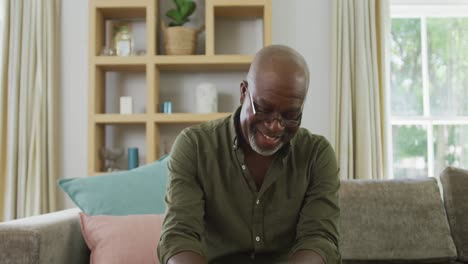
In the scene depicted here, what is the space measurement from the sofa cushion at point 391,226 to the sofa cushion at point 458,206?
0.05m

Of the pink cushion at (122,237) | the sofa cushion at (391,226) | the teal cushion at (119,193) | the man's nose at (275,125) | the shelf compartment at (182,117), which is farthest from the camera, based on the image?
the shelf compartment at (182,117)

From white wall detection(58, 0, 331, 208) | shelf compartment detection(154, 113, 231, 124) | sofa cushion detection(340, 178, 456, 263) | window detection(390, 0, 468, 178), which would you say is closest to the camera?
sofa cushion detection(340, 178, 456, 263)

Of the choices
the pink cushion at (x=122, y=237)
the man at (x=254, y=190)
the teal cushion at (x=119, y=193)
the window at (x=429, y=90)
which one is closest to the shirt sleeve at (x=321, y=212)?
the man at (x=254, y=190)

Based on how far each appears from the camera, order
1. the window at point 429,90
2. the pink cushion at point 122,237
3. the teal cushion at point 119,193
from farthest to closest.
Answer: the window at point 429,90 < the teal cushion at point 119,193 < the pink cushion at point 122,237

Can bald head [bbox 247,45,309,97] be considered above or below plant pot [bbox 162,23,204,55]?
below

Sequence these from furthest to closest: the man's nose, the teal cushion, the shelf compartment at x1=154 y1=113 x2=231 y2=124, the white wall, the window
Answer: the window, the white wall, the shelf compartment at x1=154 y1=113 x2=231 y2=124, the teal cushion, the man's nose

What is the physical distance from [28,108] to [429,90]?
2489 mm

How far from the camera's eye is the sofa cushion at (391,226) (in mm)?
1966

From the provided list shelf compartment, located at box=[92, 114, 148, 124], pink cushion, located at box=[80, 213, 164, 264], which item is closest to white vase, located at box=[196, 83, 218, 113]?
shelf compartment, located at box=[92, 114, 148, 124]

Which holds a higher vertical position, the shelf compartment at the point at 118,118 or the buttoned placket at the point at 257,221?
the shelf compartment at the point at 118,118

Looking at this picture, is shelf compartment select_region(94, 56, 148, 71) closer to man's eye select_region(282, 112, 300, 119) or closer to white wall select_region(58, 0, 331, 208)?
white wall select_region(58, 0, 331, 208)

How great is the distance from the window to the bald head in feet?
7.14

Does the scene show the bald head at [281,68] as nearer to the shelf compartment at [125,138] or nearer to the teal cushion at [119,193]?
the teal cushion at [119,193]

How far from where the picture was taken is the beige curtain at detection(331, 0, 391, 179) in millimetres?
2895
